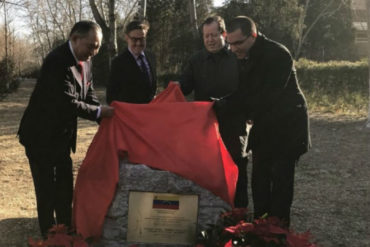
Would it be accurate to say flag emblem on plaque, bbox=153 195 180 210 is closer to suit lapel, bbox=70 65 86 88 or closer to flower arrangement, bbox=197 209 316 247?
Answer: flower arrangement, bbox=197 209 316 247

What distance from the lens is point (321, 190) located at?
5543mm

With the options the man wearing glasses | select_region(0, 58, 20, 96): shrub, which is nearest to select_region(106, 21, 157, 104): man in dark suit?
the man wearing glasses

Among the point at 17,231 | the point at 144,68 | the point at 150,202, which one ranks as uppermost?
the point at 144,68

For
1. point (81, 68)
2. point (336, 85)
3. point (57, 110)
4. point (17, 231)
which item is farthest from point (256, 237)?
point (336, 85)

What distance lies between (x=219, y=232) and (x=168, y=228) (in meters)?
0.45

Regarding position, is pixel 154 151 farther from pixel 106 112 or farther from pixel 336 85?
pixel 336 85

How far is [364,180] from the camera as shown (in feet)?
19.3

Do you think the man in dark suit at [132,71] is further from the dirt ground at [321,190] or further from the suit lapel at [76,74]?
the dirt ground at [321,190]

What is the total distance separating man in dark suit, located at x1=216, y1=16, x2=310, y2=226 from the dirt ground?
1.04m

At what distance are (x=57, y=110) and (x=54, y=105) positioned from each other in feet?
0.16

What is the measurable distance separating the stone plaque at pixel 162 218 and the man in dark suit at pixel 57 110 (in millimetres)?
778

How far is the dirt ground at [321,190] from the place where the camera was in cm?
420

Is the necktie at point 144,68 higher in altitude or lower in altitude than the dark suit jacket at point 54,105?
higher

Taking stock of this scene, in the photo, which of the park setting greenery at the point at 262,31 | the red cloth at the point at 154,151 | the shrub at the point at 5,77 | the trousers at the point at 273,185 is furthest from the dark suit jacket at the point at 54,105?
the shrub at the point at 5,77
